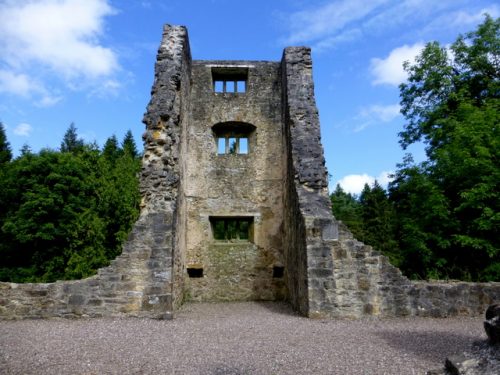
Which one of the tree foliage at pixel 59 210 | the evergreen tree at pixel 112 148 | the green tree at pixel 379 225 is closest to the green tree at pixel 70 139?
the evergreen tree at pixel 112 148

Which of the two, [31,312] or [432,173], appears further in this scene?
[432,173]

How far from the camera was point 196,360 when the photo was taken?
4684 millimetres

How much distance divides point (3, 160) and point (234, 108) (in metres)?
24.1

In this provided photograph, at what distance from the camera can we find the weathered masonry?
7637mm

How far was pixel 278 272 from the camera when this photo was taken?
11.2 metres

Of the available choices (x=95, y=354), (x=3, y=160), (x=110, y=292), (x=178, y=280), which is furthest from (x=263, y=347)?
(x=3, y=160)

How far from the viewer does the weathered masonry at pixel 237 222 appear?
7.64m

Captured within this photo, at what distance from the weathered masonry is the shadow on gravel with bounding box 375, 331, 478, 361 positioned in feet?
5.13

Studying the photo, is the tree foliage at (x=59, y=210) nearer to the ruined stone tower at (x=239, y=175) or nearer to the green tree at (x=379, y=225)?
the ruined stone tower at (x=239, y=175)

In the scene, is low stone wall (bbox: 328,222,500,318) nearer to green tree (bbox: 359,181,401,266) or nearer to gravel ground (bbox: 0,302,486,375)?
gravel ground (bbox: 0,302,486,375)

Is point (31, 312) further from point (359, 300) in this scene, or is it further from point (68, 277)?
point (68, 277)

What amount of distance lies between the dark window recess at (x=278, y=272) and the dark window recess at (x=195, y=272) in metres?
2.08

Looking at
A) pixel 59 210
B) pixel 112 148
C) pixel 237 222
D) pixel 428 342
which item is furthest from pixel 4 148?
pixel 428 342

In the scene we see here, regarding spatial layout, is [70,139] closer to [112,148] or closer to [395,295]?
[112,148]
